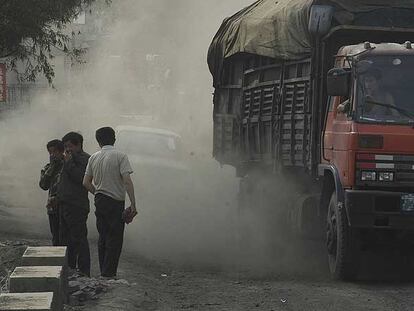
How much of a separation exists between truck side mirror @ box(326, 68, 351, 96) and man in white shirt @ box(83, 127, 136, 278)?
7.16 feet

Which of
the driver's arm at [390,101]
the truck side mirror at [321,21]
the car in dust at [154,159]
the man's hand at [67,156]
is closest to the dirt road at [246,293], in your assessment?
the man's hand at [67,156]

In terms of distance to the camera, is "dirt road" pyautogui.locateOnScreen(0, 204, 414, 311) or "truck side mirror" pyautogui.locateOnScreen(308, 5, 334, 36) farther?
"truck side mirror" pyautogui.locateOnScreen(308, 5, 334, 36)

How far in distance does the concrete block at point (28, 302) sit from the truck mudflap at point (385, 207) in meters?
3.72

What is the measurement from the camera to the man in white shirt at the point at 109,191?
9625 mm

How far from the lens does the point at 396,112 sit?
951 centimetres

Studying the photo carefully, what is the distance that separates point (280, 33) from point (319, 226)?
8.54ft

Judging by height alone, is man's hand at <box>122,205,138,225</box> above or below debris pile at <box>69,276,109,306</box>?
above

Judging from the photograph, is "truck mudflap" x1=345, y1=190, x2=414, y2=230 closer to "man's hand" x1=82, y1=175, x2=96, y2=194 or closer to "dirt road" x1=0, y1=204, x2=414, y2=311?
"dirt road" x1=0, y1=204, x2=414, y2=311

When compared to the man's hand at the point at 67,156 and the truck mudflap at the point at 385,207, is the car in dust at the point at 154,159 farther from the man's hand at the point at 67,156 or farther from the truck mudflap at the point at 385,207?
the truck mudflap at the point at 385,207

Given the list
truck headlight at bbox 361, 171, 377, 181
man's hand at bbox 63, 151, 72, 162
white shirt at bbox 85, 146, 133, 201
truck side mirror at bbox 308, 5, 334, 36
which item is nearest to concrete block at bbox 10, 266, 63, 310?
white shirt at bbox 85, 146, 133, 201

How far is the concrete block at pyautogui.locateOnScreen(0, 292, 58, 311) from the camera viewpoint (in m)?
6.17

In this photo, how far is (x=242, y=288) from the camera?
9.59 metres

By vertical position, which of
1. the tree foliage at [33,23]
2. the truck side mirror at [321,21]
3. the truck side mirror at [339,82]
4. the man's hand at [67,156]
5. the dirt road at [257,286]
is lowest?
the dirt road at [257,286]

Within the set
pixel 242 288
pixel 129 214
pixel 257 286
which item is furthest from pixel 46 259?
pixel 257 286
